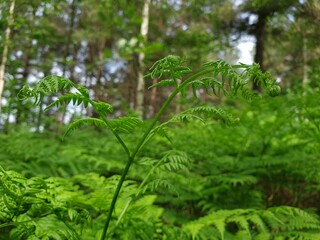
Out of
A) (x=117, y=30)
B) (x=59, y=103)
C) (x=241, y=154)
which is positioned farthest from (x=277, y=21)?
(x=59, y=103)

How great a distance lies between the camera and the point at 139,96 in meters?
7.86

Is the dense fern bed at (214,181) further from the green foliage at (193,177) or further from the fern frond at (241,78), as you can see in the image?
the fern frond at (241,78)

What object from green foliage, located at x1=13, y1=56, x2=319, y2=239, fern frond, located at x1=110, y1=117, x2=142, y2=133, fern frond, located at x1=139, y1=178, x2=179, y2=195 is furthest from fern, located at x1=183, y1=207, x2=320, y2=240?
fern frond, located at x1=110, y1=117, x2=142, y2=133

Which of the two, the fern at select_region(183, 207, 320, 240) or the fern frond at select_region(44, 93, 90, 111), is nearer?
the fern frond at select_region(44, 93, 90, 111)

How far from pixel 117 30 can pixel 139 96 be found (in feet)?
19.9

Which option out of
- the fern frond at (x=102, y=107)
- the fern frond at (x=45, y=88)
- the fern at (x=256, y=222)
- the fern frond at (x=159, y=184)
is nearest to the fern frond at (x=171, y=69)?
the fern frond at (x=102, y=107)

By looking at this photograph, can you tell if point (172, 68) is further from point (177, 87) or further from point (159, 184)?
point (159, 184)

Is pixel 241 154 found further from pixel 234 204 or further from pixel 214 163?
pixel 234 204

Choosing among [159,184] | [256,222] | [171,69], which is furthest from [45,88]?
[256,222]

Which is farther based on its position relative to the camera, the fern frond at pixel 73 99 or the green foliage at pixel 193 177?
the green foliage at pixel 193 177

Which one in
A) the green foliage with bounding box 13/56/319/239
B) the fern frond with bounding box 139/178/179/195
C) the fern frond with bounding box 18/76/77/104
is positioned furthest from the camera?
the fern frond with bounding box 139/178/179/195

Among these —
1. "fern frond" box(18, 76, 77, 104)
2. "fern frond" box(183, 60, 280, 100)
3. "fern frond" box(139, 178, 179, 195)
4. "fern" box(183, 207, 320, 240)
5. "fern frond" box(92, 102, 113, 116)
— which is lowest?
"fern" box(183, 207, 320, 240)

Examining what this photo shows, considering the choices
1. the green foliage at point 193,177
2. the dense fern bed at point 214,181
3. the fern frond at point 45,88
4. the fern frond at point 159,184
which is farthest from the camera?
the dense fern bed at point 214,181

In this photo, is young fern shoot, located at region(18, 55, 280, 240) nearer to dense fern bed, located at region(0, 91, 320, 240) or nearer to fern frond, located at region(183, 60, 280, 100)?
fern frond, located at region(183, 60, 280, 100)
